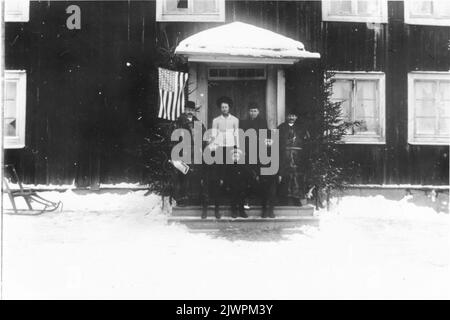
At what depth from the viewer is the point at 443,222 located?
848 cm

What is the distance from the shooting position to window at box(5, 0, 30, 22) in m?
9.53

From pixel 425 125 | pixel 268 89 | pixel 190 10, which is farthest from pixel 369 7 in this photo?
pixel 190 10

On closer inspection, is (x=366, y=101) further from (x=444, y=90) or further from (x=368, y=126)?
(x=444, y=90)

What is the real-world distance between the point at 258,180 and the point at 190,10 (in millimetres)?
4173

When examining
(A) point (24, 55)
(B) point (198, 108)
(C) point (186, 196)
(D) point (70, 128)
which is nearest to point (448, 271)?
(C) point (186, 196)

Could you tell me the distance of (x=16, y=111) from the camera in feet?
31.4

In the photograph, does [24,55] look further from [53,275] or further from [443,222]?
[443,222]

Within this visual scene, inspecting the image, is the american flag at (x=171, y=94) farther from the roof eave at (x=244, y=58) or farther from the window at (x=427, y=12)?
the window at (x=427, y=12)

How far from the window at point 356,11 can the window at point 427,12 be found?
0.57m

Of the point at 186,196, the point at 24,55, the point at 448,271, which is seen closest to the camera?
the point at 448,271

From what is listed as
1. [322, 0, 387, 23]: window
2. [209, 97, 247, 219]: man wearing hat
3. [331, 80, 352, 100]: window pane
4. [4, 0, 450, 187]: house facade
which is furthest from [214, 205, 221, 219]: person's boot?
[322, 0, 387, 23]: window

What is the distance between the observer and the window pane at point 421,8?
396 inches

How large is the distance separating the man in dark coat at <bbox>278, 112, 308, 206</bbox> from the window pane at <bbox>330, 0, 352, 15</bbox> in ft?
9.59

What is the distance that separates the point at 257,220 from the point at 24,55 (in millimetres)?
6004
